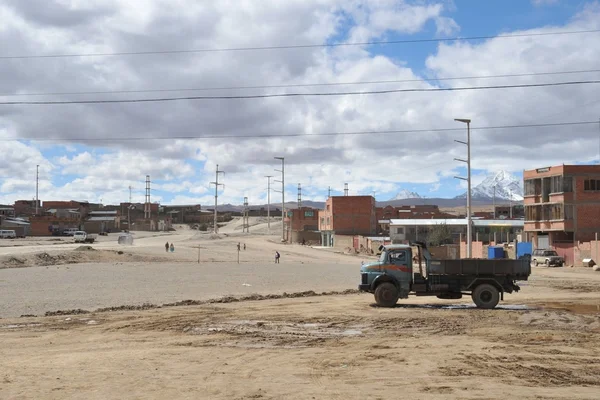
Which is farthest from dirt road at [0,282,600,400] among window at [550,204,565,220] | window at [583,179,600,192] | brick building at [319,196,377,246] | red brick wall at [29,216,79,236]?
red brick wall at [29,216,79,236]

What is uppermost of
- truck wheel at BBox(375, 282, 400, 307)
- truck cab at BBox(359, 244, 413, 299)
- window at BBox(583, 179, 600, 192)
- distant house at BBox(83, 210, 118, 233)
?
window at BBox(583, 179, 600, 192)

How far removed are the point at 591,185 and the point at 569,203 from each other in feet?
10.4

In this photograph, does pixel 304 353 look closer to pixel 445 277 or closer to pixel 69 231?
pixel 445 277

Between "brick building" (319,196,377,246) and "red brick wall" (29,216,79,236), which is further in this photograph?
"red brick wall" (29,216,79,236)

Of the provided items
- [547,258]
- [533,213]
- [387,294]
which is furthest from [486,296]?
[533,213]

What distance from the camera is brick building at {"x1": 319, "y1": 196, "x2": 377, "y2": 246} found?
118 metres

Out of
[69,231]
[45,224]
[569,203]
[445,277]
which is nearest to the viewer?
[445,277]

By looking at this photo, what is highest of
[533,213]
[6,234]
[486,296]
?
[533,213]

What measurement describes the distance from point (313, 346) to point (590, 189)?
62388mm

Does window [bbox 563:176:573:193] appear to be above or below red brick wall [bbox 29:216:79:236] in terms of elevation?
above

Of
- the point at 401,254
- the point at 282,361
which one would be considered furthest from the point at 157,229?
the point at 282,361

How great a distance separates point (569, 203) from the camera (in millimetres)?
69625

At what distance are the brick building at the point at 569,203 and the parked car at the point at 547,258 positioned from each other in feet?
8.21

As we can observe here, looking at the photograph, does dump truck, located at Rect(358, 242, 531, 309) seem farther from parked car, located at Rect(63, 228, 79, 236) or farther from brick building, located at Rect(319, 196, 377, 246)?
parked car, located at Rect(63, 228, 79, 236)
